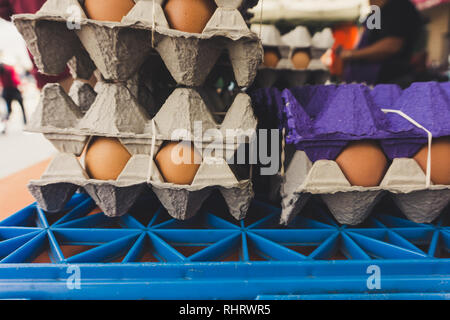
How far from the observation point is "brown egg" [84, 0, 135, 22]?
0.73 metres

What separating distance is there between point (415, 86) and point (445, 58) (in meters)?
6.93

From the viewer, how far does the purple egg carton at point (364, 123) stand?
2.40 ft

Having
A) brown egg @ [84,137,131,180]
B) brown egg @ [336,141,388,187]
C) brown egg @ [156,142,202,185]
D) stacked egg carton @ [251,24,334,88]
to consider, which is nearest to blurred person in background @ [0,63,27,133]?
stacked egg carton @ [251,24,334,88]

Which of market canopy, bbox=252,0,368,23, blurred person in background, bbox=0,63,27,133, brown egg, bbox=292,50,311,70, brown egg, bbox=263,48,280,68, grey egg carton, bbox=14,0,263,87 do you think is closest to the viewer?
grey egg carton, bbox=14,0,263,87

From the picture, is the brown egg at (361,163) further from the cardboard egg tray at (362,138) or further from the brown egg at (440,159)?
the brown egg at (440,159)

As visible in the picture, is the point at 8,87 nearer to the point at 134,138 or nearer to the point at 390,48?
the point at 134,138

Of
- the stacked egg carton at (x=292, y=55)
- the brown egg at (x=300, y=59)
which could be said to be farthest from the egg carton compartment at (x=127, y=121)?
the brown egg at (x=300, y=59)

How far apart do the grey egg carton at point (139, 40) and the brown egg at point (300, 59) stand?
0.98 meters

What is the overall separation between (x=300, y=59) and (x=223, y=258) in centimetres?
131

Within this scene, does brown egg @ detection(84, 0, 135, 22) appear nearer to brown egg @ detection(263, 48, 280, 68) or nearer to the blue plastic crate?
the blue plastic crate

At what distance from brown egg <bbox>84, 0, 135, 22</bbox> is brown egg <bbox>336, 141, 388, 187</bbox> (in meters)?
0.70

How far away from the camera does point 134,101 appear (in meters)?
0.79

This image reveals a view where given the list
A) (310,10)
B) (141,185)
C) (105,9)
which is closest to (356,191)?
(141,185)
